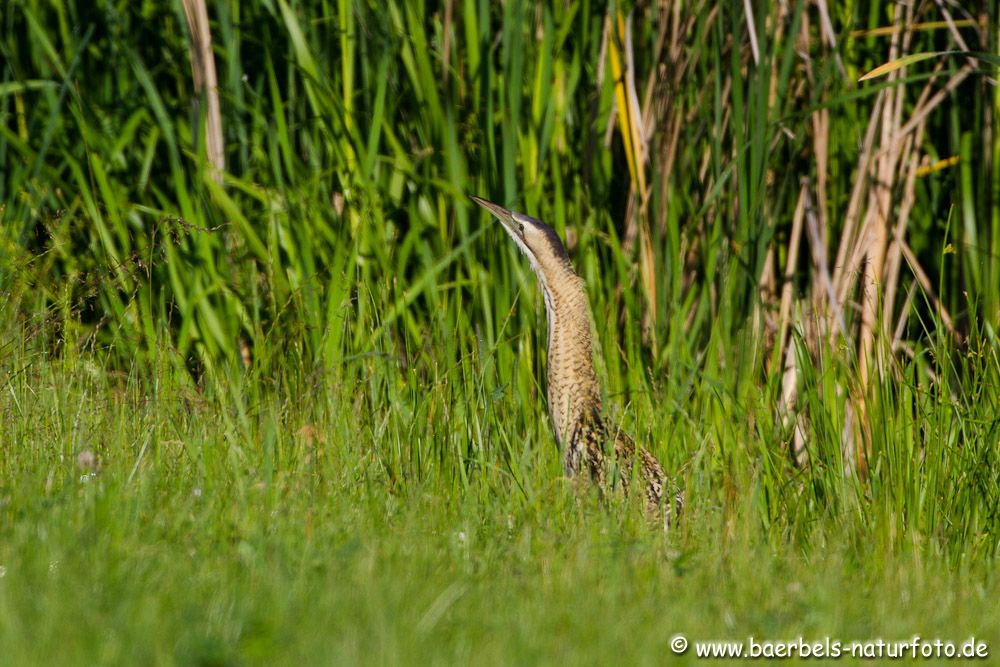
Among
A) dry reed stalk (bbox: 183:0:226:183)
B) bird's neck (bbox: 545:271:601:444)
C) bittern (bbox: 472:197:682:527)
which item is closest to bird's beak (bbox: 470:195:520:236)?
bittern (bbox: 472:197:682:527)

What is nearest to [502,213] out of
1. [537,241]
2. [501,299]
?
[537,241]

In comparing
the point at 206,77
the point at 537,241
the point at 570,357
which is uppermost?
the point at 206,77

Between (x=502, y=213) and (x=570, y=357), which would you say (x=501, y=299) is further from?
(x=570, y=357)

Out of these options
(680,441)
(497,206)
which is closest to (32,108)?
(497,206)

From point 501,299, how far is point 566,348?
0.59 meters

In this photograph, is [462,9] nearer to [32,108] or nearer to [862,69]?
[862,69]

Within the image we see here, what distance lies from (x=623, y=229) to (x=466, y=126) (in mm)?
798

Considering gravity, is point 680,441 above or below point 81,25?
below

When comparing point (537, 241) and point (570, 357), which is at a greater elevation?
point (537, 241)

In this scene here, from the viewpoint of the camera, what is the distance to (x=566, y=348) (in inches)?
195

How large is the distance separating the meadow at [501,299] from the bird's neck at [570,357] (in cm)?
9

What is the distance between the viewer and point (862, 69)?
586cm

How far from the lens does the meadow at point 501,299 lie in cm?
352

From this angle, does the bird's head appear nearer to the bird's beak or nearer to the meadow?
the bird's beak
